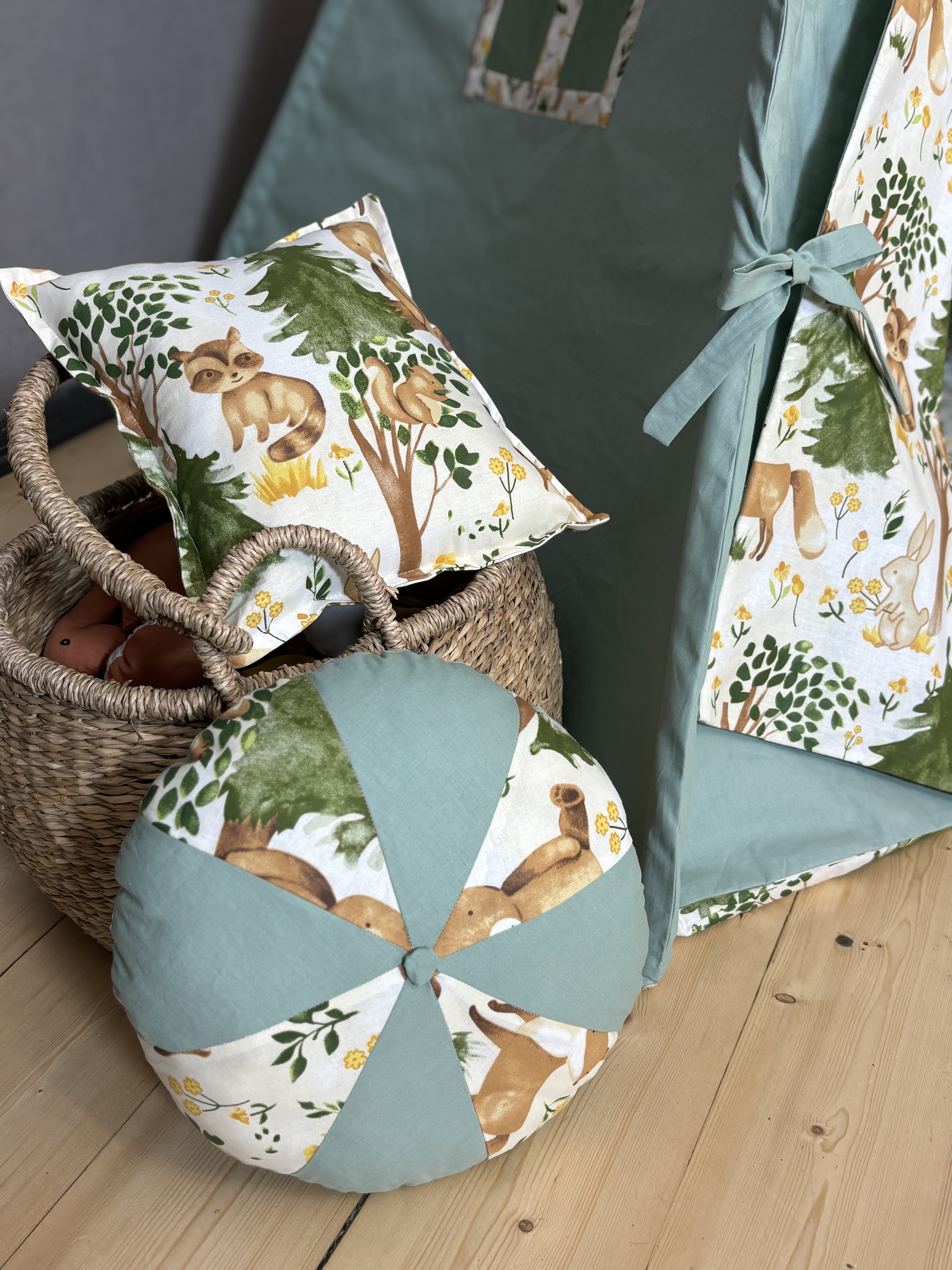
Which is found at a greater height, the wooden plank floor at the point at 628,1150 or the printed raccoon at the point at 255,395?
the printed raccoon at the point at 255,395

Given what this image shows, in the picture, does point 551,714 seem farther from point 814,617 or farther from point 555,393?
point 555,393

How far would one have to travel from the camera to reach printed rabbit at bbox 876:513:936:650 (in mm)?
950

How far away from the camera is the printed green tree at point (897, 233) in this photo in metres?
0.85

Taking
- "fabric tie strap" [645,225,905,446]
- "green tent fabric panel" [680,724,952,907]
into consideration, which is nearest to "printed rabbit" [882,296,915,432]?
"fabric tie strap" [645,225,905,446]

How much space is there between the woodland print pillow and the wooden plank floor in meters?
0.39

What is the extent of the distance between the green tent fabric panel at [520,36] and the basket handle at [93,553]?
744 millimetres

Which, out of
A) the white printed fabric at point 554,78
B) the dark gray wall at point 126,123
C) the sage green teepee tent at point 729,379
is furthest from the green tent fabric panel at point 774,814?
the dark gray wall at point 126,123

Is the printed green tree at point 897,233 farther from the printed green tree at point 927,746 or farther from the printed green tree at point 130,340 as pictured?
the printed green tree at point 130,340

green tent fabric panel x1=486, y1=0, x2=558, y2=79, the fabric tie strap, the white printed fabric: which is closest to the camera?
the fabric tie strap

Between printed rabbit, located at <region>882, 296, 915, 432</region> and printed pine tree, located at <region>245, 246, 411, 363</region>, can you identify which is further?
printed rabbit, located at <region>882, 296, 915, 432</region>

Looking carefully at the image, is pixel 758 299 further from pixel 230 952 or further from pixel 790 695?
pixel 230 952

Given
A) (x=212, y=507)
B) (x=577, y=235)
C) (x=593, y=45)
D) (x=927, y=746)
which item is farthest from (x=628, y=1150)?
(x=593, y=45)

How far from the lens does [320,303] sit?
0.83 meters

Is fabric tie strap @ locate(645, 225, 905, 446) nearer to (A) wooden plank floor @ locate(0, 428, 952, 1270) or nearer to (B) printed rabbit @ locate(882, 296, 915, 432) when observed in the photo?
(B) printed rabbit @ locate(882, 296, 915, 432)
